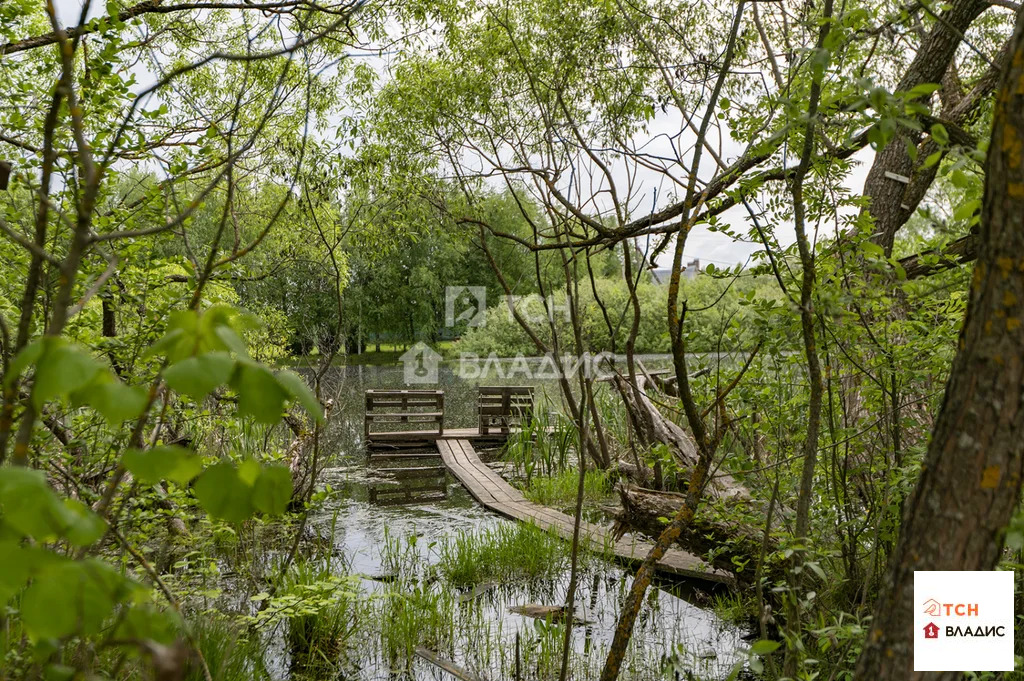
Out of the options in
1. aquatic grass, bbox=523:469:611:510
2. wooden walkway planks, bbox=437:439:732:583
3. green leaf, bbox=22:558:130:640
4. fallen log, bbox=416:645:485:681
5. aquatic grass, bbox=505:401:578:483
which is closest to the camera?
green leaf, bbox=22:558:130:640

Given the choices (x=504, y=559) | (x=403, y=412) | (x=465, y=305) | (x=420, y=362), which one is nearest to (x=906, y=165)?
(x=504, y=559)

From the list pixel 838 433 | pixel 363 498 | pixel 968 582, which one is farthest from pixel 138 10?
pixel 363 498

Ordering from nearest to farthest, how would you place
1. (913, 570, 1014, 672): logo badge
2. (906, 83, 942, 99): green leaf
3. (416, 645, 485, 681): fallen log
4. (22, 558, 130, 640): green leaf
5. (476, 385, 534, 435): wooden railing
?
(22, 558, 130, 640): green leaf → (913, 570, 1014, 672): logo badge → (906, 83, 942, 99): green leaf → (416, 645, 485, 681): fallen log → (476, 385, 534, 435): wooden railing

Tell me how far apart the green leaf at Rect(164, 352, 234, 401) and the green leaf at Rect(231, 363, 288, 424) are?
28 millimetres

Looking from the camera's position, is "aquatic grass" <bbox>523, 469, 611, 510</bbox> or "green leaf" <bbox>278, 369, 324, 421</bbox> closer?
"green leaf" <bbox>278, 369, 324, 421</bbox>

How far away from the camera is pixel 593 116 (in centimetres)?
611

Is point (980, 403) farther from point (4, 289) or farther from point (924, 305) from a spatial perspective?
point (4, 289)

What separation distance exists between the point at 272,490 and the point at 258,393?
132mm

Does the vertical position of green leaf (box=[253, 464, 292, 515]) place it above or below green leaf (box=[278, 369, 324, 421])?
below

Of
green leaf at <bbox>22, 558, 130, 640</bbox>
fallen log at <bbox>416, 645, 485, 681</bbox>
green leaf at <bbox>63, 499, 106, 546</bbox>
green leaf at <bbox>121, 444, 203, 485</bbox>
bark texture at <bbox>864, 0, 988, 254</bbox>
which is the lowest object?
fallen log at <bbox>416, 645, 485, 681</bbox>

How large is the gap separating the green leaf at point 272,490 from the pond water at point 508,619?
247 centimetres

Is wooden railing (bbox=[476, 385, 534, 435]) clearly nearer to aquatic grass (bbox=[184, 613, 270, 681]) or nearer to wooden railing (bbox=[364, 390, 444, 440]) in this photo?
wooden railing (bbox=[364, 390, 444, 440])

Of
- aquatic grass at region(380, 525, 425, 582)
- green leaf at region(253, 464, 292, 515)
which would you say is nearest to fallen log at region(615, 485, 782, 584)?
aquatic grass at region(380, 525, 425, 582)

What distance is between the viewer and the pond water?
3.87 metres
